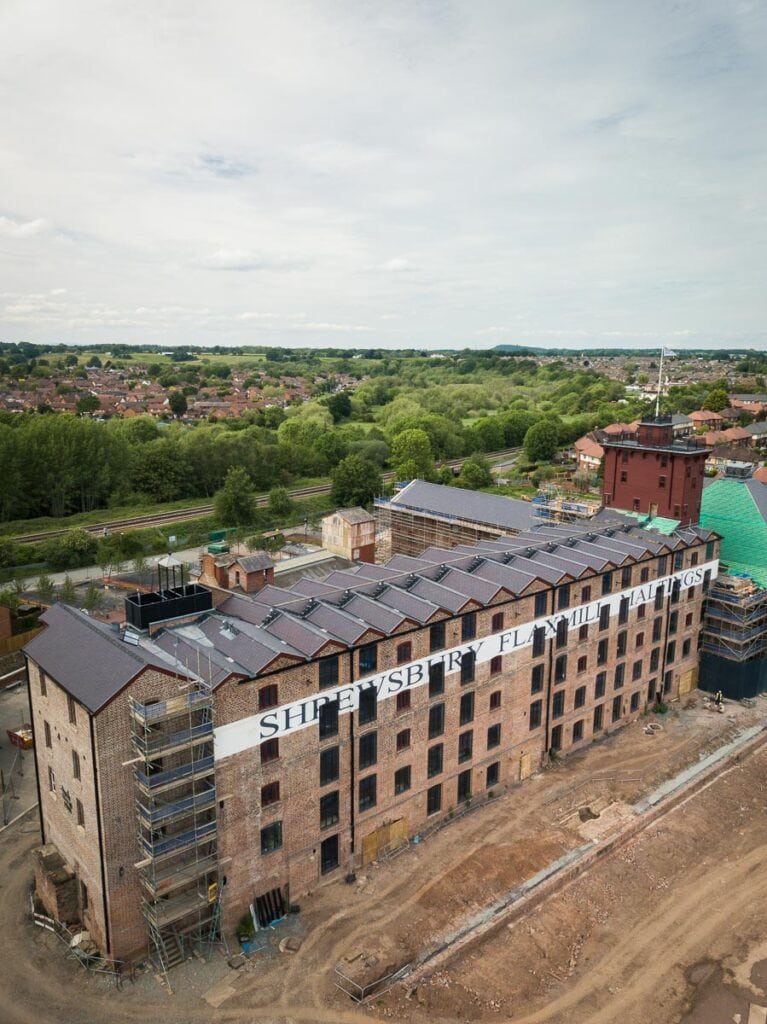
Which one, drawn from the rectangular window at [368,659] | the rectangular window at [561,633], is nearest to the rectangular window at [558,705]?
the rectangular window at [561,633]

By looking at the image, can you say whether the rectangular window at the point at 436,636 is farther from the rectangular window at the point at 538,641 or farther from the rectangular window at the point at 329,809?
the rectangular window at the point at 329,809

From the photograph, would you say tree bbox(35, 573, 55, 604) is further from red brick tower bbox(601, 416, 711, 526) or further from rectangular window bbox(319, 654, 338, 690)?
red brick tower bbox(601, 416, 711, 526)

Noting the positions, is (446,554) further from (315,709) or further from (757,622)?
(757,622)

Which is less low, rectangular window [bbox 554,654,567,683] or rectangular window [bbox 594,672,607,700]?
rectangular window [bbox 554,654,567,683]

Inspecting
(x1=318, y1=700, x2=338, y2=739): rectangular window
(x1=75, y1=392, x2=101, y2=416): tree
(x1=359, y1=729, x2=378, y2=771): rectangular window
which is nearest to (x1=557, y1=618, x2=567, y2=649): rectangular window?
(x1=359, y1=729, x2=378, y2=771): rectangular window

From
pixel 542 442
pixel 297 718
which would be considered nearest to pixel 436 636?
pixel 297 718

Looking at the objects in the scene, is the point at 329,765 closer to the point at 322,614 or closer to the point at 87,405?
the point at 322,614

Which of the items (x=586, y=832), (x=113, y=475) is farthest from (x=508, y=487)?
(x=586, y=832)
